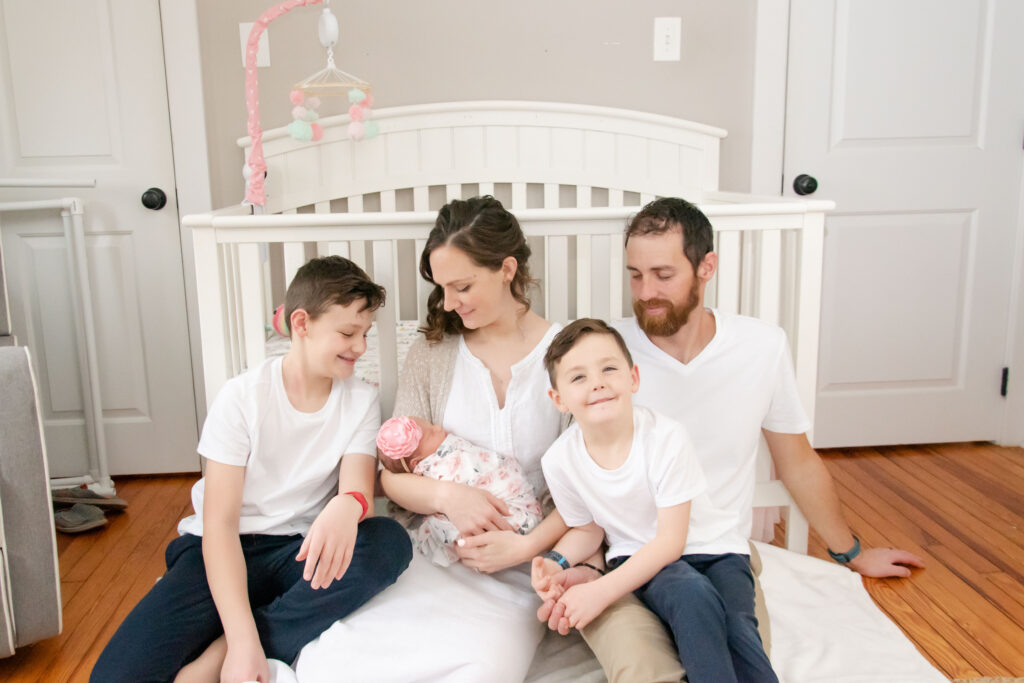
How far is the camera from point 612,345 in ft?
4.46

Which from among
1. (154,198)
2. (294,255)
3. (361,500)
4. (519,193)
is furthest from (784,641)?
(154,198)

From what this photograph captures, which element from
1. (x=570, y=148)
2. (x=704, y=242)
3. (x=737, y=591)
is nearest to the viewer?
(x=737, y=591)

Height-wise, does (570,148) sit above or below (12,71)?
below

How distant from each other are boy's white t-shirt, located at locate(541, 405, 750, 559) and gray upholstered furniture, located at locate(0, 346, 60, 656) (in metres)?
0.90

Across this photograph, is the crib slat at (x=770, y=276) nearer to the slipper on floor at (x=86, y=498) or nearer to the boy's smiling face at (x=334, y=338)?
the boy's smiling face at (x=334, y=338)

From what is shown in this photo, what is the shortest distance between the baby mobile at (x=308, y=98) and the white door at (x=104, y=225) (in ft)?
1.06

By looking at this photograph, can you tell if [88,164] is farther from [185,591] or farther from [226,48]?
[185,591]

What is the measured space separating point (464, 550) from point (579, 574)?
195mm

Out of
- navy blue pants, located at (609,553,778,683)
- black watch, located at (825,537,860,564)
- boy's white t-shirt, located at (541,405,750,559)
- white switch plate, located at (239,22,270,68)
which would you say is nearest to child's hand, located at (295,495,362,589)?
boy's white t-shirt, located at (541,405,750,559)

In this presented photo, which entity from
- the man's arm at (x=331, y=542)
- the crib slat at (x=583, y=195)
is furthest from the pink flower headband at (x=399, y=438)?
the crib slat at (x=583, y=195)

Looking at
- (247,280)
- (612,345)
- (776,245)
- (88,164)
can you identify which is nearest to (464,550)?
(612,345)

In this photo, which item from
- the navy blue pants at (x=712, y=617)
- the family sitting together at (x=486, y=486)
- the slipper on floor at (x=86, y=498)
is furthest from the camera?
the slipper on floor at (x=86, y=498)

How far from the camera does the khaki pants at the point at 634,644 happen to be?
48.1 inches

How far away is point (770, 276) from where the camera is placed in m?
1.69
